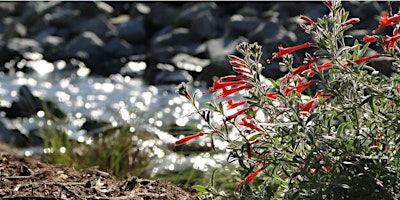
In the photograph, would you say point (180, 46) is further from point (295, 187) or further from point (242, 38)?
point (295, 187)

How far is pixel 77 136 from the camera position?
7.22 m

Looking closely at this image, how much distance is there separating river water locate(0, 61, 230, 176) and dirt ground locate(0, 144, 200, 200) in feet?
5.94

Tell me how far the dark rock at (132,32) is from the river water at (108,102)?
0.91 m

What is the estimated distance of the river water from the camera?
645 cm

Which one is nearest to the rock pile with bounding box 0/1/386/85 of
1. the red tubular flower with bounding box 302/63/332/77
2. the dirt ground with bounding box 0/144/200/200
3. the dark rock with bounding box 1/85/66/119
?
the dark rock with bounding box 1/85/66/119

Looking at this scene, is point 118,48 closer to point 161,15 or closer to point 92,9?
point 161,15

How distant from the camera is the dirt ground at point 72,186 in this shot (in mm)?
3054

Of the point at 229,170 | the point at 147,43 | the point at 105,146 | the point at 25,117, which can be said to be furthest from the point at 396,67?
the point at 147,43

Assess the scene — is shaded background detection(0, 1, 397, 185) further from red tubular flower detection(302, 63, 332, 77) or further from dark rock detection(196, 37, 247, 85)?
red tubular flower detection(302, 63, 332, 77)

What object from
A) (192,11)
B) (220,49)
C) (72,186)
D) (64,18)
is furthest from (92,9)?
(72,186)

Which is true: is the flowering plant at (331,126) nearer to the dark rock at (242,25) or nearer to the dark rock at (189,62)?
the dark rock at (189,62)

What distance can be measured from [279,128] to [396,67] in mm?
442

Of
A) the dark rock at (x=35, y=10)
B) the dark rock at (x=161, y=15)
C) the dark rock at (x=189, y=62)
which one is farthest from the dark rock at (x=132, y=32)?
the dark rock at (x=35, y=10)

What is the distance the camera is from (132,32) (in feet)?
37.6
